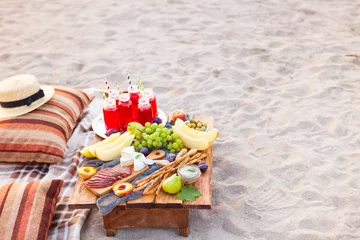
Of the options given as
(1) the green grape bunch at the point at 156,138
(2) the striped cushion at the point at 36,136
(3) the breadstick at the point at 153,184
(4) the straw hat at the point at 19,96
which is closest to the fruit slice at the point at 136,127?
(1) the green grape bunch at the point at 156,138

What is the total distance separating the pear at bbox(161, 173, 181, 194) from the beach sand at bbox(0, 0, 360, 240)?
41 cm

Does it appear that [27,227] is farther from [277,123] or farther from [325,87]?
[325,87]

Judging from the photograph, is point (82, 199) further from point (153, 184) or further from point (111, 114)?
point (111, 114)

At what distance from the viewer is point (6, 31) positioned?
5.99m

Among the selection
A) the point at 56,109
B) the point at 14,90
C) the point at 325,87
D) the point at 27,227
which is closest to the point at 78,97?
the point at 56,109

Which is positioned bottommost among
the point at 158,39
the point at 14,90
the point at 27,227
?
the point at 158,39

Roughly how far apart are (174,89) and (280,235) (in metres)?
2.16

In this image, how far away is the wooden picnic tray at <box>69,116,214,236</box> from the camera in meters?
2.60

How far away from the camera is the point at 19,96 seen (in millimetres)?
3414

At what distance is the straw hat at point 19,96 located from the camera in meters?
3.40

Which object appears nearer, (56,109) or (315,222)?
(315,222)

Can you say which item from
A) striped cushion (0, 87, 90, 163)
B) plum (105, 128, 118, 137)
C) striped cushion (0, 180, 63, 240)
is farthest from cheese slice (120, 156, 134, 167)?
striped cushion (0, 87, 90, 163)

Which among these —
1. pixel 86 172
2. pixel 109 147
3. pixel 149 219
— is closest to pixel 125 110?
pixel 109 147

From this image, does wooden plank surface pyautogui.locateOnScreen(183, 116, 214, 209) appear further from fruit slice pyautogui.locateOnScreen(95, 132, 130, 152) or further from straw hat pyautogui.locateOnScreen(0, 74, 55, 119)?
straw hat pyautogui.locateOnScreen(0, 74, 55, 119)
